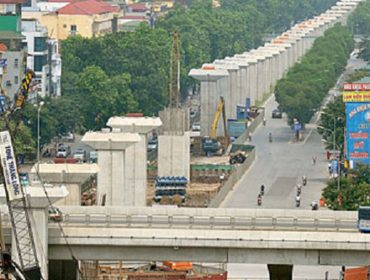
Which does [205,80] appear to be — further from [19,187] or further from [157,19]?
[19,187]

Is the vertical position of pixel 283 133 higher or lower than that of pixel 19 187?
lower

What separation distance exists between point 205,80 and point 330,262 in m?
66.3

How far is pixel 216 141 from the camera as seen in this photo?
400 ft

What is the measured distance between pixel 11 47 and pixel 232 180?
27944 mm

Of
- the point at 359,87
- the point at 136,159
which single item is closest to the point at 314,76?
the point at 359,87

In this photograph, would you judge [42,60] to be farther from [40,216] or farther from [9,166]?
[9,166]

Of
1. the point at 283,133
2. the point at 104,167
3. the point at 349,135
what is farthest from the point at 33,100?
the point at 104,167

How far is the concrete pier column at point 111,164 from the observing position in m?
83.4

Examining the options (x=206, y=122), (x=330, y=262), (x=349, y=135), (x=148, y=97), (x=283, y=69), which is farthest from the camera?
(x=283, y=69)

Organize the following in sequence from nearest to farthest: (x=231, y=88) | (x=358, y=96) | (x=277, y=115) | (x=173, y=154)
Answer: (x=358, y=96) → (x=173, y=154) → (x=231, y=88) → (x=277, y=115)

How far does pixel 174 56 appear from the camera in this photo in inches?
5034

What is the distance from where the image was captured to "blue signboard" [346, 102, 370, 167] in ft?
329

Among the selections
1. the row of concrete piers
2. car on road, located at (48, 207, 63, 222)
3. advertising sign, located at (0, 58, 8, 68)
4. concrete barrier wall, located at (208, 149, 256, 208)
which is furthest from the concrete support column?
car on road, located at (48, 207, 63, 222)

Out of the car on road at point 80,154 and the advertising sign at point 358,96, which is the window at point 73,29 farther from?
the advertising sign at point 358,96
